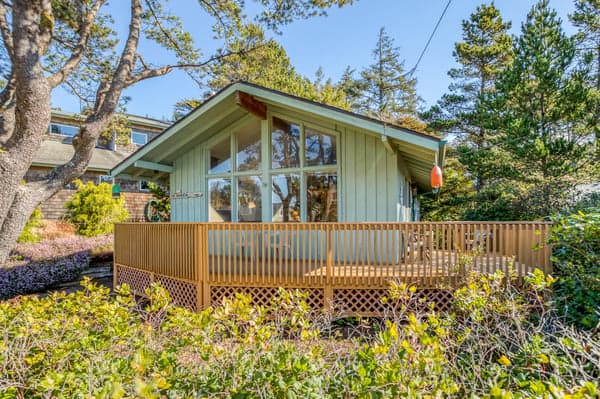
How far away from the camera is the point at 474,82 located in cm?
1864

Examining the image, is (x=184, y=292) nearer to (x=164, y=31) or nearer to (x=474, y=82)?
(x=164, y=31)

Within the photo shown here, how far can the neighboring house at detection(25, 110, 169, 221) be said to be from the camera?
47.6 ft

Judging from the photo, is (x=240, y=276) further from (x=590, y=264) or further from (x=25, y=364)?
(x=590, y=264)

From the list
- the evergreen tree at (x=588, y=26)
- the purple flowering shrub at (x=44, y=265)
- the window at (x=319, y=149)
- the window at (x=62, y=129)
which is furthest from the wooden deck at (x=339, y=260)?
the window at (x=62, y=129)

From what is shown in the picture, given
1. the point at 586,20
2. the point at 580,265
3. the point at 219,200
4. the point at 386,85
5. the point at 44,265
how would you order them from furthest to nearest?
the point at 386,85 < the point at 586,20 < the point at 44,265 < the point at 219,200 < the point at 580,265

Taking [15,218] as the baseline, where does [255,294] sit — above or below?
below

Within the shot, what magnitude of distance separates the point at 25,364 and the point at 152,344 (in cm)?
83

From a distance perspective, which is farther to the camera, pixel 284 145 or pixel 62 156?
pixel 62 156

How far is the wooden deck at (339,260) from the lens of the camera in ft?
14.8

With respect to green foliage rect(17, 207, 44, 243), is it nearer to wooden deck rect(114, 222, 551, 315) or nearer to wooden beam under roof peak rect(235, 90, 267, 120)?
wooden deck rect(114, 222, 551, 315)

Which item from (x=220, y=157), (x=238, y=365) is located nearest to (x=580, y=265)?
(x=238, y=365)

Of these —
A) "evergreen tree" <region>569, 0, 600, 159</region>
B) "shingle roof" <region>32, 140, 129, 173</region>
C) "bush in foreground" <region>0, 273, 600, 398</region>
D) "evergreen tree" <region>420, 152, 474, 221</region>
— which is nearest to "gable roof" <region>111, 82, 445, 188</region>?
"bush in foreground" <region>0, 273, 600, 398</region>

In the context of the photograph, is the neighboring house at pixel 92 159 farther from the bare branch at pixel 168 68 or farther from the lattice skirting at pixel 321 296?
the lattice skirting at pixel 321 296

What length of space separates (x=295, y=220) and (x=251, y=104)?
2.83 m
